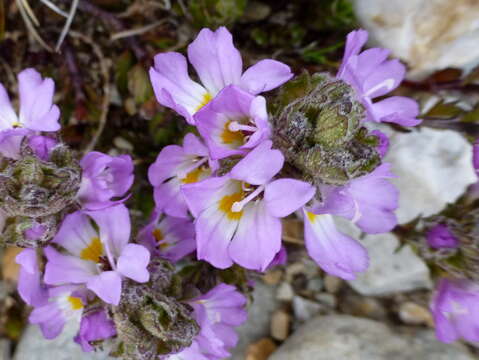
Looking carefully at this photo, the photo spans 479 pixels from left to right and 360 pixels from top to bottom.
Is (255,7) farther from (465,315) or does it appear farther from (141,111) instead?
(465,315)

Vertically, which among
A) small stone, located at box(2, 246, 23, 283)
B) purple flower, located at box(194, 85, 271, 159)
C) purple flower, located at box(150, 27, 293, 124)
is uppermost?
purple flower, located at box(150, 27, 293, 124)

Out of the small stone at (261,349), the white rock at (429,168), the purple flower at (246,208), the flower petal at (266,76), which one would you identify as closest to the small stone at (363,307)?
the small stone at (261,349)

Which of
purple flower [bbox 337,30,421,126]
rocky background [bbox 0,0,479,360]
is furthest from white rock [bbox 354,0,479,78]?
purple flower [bbox 337,30,421,126]

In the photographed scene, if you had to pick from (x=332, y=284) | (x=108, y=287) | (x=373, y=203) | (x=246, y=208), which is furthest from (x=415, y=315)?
(x=108, y=287)

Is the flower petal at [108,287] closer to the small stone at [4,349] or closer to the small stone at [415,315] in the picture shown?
the small stone at [4,349]

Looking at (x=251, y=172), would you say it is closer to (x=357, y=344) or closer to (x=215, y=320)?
(x=215, y=320)

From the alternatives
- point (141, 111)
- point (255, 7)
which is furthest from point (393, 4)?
point (141, 111)

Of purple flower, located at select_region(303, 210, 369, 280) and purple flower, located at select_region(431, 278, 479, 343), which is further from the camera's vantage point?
purple flower, located at select_region(431, 278, 479, 343)

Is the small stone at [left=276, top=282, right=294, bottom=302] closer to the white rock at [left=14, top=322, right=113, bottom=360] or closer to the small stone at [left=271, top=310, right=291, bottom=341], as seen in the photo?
the small stone at [left=271, top=310, right=291, bottom=341]
